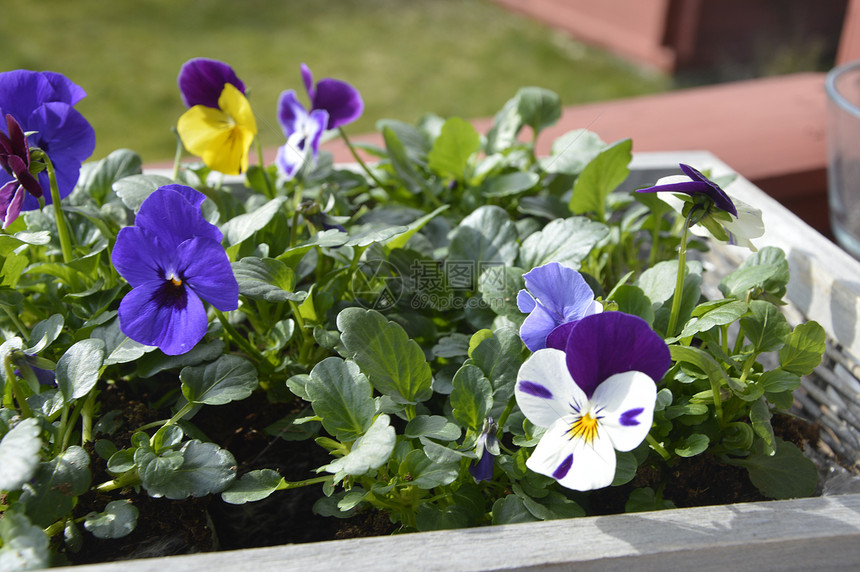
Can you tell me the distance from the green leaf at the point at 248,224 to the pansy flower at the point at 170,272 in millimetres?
85

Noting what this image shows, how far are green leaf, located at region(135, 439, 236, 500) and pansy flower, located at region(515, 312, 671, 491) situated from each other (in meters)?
0.24

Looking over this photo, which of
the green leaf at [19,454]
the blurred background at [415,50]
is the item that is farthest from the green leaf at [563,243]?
the blurred background at [415,50]

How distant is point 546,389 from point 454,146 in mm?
451

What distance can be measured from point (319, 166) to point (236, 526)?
1.44 ft

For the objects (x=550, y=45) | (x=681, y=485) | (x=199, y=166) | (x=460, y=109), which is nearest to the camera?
(x=681, y=485)

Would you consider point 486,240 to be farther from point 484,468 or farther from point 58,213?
point 58,213

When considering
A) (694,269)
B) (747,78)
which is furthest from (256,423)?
(747,78)

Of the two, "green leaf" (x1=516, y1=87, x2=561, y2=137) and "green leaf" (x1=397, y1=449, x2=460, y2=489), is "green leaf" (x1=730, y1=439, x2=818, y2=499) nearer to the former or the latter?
"green leaf" (x1=397, y1=449, x2=460, y2=489)

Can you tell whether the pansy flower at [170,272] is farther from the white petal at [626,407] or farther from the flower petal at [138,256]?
the white petal at [626,407]

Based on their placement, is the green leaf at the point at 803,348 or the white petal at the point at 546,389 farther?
the green leaf at the point at 803,348

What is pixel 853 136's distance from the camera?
42.4 inches

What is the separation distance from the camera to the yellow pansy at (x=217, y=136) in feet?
2.64

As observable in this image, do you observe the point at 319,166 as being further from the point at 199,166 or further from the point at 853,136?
the point at 853,136

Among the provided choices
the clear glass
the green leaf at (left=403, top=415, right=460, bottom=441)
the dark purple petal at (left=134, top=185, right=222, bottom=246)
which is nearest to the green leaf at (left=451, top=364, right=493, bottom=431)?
the green leaf at (left=403, top=415, right=460, bottom=441)
